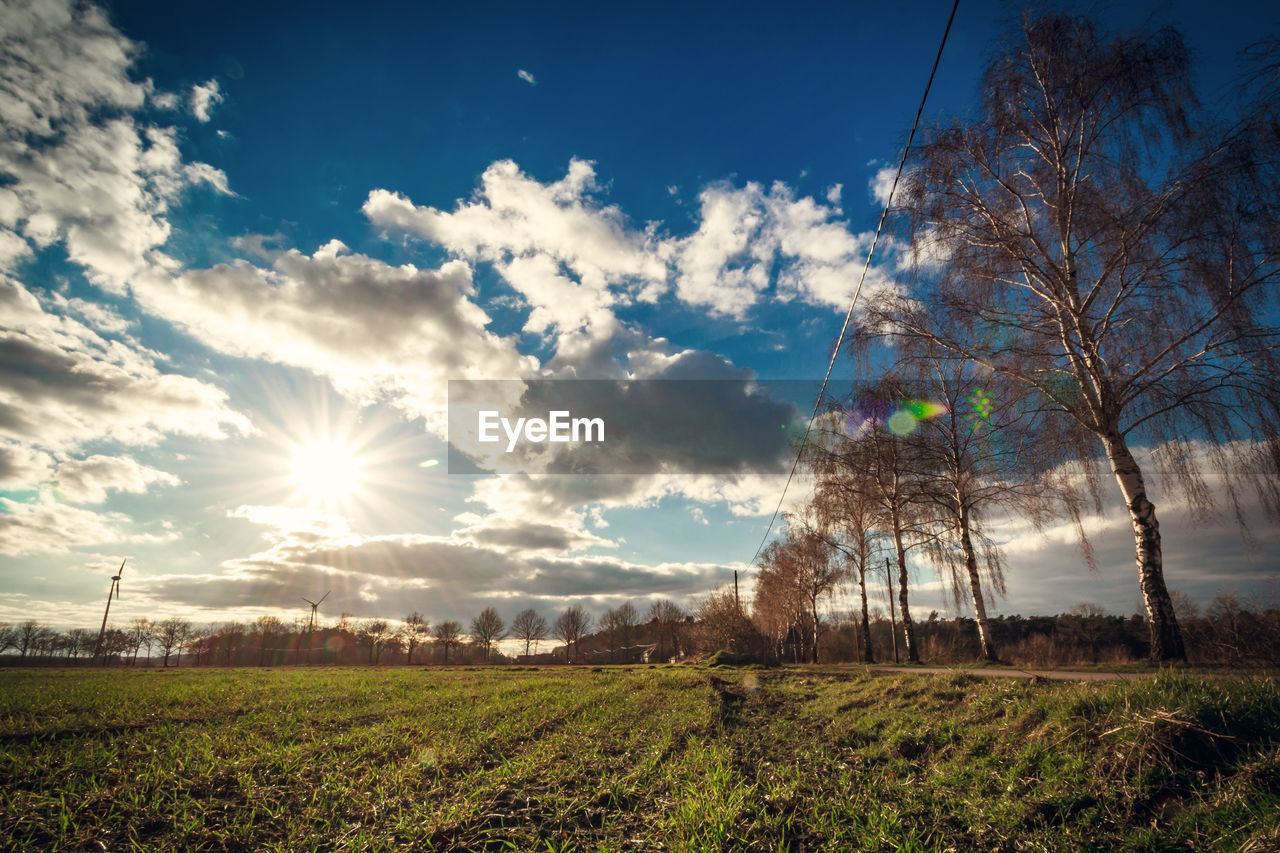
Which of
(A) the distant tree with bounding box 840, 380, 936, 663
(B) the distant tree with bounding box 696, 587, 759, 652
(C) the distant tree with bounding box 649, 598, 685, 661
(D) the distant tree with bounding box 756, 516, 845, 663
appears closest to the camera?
(A) the distant tree with bounding box 840, 380, 936, 663

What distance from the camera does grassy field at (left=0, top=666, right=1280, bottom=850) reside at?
12.5 feet

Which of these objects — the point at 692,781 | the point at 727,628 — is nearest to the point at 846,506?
the point at 692,781

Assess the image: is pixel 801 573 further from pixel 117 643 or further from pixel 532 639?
pixel 117 643

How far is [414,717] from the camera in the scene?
9.24 m

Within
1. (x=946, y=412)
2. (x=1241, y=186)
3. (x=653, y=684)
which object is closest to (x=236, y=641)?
(x=653, y=684)

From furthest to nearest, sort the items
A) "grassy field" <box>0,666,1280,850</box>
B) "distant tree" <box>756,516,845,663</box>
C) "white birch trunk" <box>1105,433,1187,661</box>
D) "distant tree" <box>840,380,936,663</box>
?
"distant tree" <box>756,516,845,663</box>
"distant tree" <box>840,380,936,663</box>
"white birch trunk" <box>1105,433,1187,661</box>
"grassy field" <box>0,666,1280,850</box>

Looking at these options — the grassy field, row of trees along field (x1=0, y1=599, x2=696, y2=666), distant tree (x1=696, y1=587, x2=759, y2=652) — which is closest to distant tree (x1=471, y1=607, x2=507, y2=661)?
row of trees along field (x1=0, y1=599, x2=696, y2=666)

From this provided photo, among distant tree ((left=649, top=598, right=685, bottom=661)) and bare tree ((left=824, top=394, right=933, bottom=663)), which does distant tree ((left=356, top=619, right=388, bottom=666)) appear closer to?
distant tree ((left=649, top=598, right=685, bottom=661))

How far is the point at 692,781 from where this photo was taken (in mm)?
5258

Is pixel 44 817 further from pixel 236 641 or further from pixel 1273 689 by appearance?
pixel 236 641

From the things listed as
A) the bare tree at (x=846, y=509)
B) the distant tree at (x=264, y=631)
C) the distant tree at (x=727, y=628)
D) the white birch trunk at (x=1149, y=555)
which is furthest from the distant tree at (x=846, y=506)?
the distant tree at (x=264, y=631)

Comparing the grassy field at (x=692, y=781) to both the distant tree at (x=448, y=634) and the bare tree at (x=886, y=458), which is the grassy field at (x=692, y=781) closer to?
the bare tree at (x=886, y=458)

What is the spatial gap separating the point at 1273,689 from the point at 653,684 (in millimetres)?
14196

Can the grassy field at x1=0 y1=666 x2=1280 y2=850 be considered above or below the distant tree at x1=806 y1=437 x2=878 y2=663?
below
